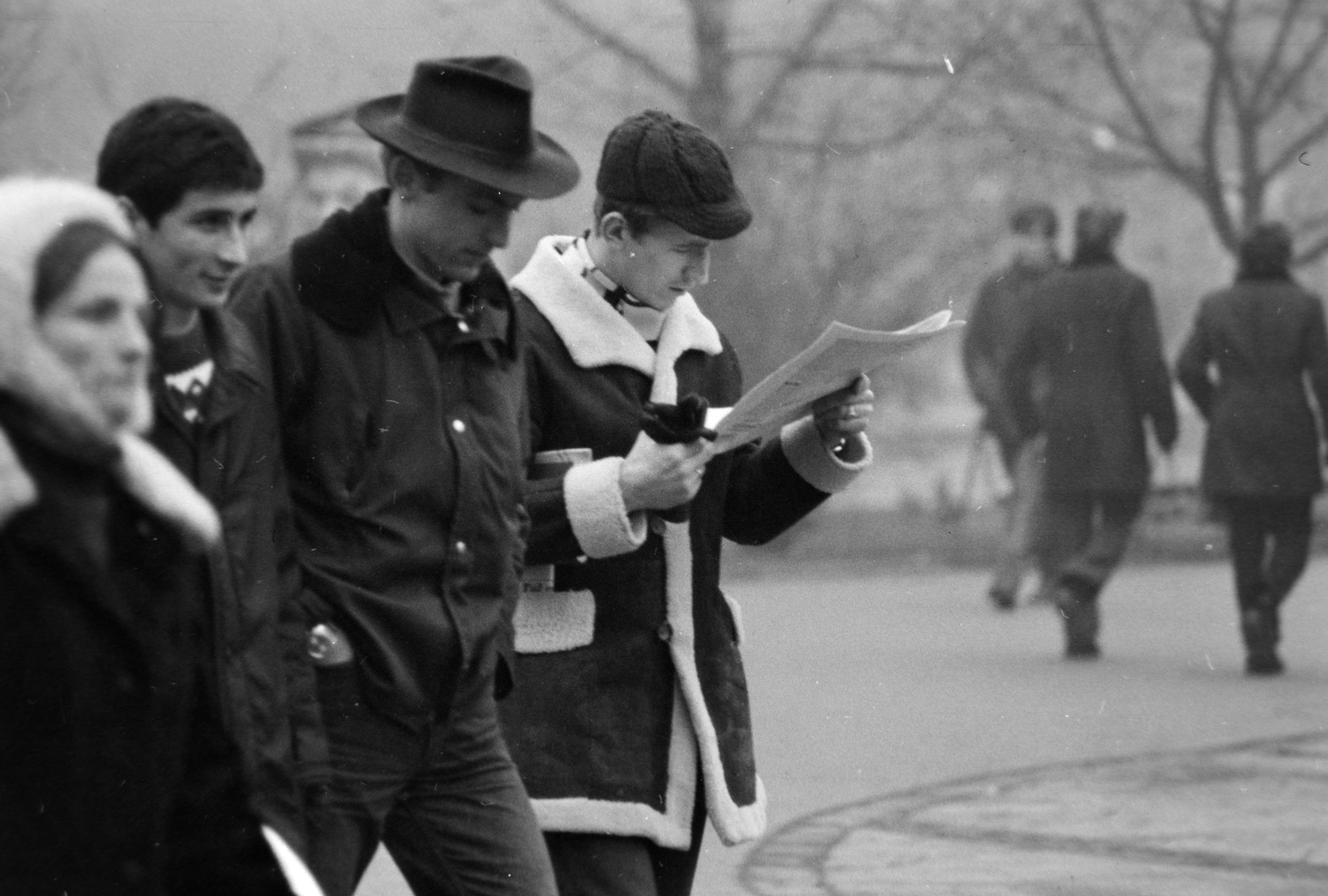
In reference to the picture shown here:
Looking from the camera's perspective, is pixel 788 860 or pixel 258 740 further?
pixel 788 860

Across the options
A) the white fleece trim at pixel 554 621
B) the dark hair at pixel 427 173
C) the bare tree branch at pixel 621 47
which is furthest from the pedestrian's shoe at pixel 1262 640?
the dark hair at pixel 427 173

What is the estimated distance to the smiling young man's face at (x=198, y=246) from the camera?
3.25m

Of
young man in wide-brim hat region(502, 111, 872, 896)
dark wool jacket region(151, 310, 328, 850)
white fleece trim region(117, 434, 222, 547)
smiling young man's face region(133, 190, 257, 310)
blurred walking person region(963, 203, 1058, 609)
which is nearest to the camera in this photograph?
white fleece trim region(117, 434, 222, 547)

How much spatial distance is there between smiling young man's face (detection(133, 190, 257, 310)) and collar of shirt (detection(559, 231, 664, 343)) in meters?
1.09

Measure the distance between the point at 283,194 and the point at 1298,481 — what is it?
5115 millimetres

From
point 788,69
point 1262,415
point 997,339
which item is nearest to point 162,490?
point 1262,415

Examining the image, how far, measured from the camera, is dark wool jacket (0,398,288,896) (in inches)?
99.0

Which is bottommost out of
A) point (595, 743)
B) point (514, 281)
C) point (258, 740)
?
point (595, 743)

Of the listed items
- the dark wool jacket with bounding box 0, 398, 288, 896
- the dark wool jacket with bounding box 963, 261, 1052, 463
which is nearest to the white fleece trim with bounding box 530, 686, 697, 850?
the dark wool jacket with bounding box 0, 398, 288, 896

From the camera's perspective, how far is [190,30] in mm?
12297

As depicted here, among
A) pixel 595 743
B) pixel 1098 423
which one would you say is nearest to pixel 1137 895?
pixel 595 743

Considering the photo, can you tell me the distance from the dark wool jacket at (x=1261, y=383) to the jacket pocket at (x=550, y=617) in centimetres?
728

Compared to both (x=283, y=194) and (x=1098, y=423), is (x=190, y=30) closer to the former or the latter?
(x=283, y=194)

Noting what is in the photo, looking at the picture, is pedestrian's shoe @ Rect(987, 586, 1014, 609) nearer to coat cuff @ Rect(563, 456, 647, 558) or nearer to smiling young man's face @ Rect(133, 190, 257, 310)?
coat cuff @ Rect(563, 456, 647, 558)
